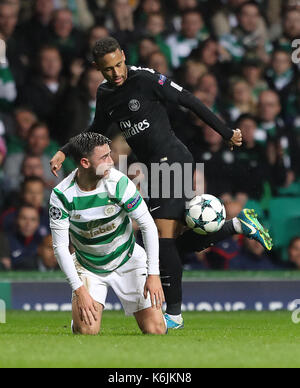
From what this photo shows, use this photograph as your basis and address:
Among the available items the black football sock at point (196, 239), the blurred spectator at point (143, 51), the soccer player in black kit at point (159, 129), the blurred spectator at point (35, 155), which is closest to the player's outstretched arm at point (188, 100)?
the soccer player in black kit at point (159, 129)

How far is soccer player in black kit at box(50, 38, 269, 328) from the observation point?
7344 mm

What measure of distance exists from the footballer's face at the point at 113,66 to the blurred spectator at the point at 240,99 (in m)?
4.09

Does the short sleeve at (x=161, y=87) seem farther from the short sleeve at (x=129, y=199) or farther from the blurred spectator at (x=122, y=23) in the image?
the blurred spectator at (x=122, y=23)

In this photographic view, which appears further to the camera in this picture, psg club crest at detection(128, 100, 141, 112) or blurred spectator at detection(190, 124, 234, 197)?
blurred spectator at detection(190, 124, 234, 197)

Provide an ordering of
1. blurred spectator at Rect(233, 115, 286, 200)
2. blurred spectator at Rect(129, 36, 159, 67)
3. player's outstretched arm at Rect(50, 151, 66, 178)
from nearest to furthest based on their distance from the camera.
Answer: player's outstretched arm at Rect(50, 151, 66, 178)
blurred spectator at Rect(233, 115, 286, 200)
blurred spectator at Rect(129, 36, 159, 67)

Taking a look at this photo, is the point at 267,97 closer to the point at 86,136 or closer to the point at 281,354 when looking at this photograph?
the point at 86,136

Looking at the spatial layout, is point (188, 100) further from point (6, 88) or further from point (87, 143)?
point (6, 88)

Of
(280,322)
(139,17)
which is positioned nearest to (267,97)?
(139,17)

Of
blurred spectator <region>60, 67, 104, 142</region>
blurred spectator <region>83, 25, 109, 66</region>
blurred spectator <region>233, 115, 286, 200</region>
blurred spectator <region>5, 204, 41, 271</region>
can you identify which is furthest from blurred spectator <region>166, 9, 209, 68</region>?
blurred spectator <region>5, 204, 41, 271</region>

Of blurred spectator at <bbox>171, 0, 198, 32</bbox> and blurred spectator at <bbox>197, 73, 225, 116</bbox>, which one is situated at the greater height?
blurred spectator at <bbox>171, 0, 198, 32</bbox>

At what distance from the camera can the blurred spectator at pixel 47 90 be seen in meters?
10.9

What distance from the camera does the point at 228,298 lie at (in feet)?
32.2

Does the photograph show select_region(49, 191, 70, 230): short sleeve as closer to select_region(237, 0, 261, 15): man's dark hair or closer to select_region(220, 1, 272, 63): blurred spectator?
select_region(220, 1, 272, 63): blurred spectator

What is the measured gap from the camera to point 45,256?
402 inches
